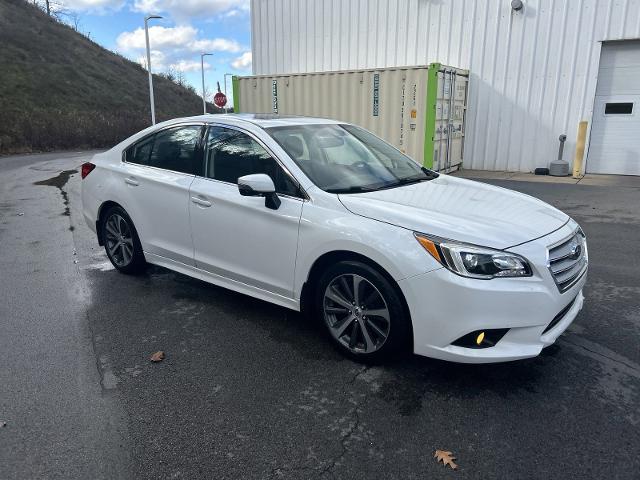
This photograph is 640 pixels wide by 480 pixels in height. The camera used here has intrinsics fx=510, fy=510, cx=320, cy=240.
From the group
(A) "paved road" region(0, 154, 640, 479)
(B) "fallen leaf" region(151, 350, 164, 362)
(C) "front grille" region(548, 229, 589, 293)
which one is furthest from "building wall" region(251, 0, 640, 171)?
(B) "fallen leaf" region(151, 350, 164, 362)

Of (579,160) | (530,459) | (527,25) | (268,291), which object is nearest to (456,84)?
(527,25)

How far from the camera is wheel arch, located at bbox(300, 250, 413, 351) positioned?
308cm

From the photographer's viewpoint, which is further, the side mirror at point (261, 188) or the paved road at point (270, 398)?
the side mirror at point (261, 188)

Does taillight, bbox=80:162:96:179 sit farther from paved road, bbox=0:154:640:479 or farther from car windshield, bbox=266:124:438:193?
car windshield, bbox=266:124:438:193

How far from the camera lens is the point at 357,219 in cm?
322

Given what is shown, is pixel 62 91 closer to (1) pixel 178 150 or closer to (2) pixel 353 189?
(1) pixel 178 150

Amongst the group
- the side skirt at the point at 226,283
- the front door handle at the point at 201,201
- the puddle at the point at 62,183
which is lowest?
the puddle at the point at 62,183

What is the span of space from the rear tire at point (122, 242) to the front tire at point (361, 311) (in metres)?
2.32

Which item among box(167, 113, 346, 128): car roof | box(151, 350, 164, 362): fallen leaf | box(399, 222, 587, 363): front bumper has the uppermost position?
box(167, 113, 346, 128): car roof

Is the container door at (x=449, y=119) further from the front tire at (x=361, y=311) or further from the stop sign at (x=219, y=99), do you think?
the stop sign at (x=219, y=99)

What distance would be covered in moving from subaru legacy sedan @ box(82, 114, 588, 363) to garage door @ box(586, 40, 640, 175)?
10.8 m

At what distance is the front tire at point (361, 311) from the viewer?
3.11 meters

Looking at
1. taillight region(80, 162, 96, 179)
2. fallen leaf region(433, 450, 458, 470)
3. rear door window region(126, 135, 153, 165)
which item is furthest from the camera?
taillight region(80, 162, 96, 179)

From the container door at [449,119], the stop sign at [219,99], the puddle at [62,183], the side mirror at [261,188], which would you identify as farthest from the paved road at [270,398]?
the stop sign at [219,99]
